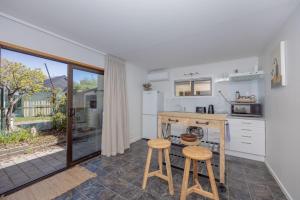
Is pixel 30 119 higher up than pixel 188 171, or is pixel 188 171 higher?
pixel 30 119

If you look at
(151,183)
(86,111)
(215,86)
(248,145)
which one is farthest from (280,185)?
(86,111)

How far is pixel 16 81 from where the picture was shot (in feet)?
7.75

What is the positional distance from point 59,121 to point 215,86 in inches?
169

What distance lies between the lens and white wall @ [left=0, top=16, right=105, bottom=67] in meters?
1.81

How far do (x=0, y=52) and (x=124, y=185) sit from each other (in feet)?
8.42

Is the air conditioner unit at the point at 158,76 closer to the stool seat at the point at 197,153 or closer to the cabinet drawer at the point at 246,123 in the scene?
the cabinet drawer at the point at 246,123

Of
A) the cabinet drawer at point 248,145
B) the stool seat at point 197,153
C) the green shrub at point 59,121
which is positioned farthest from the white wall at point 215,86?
the green shrub at point 59,121

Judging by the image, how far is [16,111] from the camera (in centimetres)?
235

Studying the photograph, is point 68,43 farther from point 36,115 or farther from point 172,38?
point 172,38

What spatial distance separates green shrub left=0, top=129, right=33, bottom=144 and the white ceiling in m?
1.99

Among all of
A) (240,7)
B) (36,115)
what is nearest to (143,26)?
(240,7)

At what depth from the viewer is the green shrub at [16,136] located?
2.28 metres

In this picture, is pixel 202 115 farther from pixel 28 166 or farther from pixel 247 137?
pixel 28 166

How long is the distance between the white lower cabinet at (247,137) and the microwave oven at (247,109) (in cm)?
27
